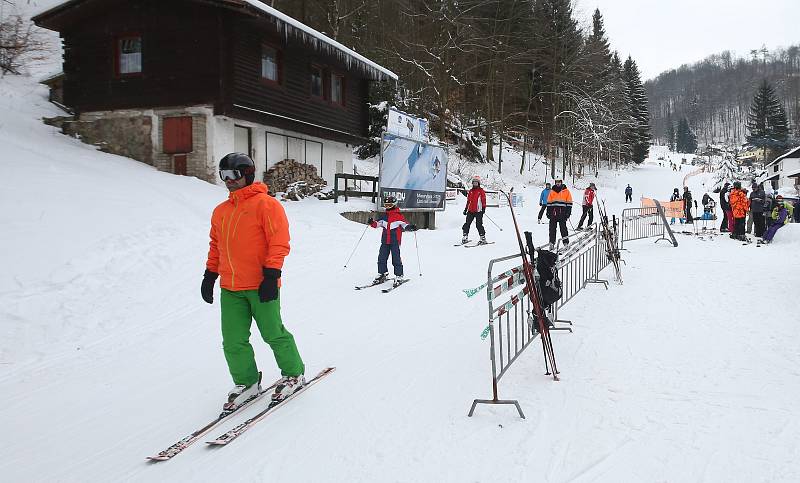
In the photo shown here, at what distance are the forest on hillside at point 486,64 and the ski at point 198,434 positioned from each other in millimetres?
25845

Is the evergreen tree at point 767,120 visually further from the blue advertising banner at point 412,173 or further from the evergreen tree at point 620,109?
the blue advertising banner at point 412,173

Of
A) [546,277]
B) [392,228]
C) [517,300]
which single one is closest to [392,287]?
[392,228]

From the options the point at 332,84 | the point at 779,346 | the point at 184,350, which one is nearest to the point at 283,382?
the point at 184,350

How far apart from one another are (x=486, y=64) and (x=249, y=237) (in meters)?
33.2

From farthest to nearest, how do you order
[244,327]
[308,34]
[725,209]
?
[725,209], [308,34], [244,327]

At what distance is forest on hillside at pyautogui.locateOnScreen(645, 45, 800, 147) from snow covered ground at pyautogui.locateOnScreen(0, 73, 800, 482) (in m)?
138

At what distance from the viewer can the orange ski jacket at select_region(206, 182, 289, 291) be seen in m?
4.07

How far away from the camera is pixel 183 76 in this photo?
1675cm

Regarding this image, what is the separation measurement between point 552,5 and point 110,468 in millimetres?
46440

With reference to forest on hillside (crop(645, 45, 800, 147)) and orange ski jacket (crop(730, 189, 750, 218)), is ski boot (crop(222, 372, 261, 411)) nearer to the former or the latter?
orange ski jacket (crop(730, 189, 750, 218))

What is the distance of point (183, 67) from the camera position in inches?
659

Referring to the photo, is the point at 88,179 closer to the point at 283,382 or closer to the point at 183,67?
the point at 183,67

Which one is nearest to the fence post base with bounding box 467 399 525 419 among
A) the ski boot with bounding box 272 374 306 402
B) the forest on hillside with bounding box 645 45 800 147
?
the ski boot with bounding box 272 374 306 402

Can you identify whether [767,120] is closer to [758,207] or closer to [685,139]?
[685,139]
